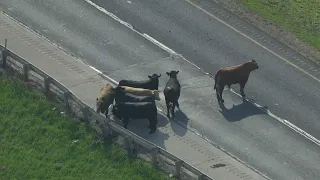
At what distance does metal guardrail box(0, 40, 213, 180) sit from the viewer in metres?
34.3

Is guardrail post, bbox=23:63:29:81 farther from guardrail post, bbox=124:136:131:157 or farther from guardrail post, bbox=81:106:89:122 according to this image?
guardrail post, bbox=124:136:131:157

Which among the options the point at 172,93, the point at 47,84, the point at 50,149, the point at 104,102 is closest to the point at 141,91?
the point at 172,93

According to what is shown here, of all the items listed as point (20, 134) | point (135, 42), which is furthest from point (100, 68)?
point (20, 134)

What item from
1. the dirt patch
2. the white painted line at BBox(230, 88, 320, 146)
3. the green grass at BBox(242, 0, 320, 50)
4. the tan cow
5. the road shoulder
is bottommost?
the road shoulder

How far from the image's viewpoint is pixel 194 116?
38.1 m

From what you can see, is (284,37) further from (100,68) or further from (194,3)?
(100,68)

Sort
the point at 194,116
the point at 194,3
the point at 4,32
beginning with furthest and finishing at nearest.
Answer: the point at 194,3 → the point at 4,32 → the point at 194,116

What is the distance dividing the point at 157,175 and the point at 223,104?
5572 mm

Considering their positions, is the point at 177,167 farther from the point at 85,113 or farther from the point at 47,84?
the point at 47,84

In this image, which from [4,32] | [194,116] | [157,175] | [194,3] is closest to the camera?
[157,175]

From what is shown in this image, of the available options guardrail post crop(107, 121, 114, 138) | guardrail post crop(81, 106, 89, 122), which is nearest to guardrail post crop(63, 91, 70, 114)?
guardrail post crop(81, 106, 89, 122)

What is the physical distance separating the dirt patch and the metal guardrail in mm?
10418

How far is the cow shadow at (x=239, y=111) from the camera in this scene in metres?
38.4

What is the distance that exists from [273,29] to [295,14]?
1.74 meters
